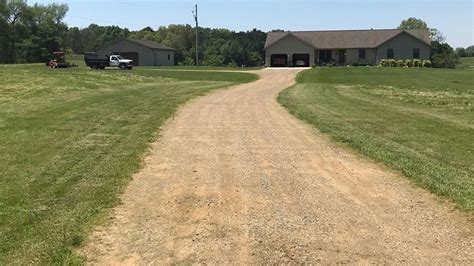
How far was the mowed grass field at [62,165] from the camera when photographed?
18.3 ft

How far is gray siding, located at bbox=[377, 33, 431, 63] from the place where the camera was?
7869cm

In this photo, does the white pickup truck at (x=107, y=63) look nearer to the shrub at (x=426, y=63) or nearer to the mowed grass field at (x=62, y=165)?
the mowed grass field at (x=62, y=165)

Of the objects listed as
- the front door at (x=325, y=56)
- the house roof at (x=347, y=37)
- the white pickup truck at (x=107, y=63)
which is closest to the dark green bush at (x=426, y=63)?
the house roof at (x=347, y=37)

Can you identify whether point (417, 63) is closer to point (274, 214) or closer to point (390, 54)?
point (390, 54)

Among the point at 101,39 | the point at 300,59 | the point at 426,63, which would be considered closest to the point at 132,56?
the point at 300,59

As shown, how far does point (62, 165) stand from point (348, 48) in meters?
75.2

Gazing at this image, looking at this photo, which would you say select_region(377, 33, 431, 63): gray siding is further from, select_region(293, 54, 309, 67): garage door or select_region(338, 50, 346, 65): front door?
select_region(293, 54, 309, 67): garage door

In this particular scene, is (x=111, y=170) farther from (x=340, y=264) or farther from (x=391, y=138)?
(x=391, y=138)

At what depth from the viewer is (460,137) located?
13.1 metres

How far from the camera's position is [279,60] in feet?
262

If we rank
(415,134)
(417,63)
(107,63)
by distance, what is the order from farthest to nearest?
1. (417,63)
2. (107,63)
3. (415,134)

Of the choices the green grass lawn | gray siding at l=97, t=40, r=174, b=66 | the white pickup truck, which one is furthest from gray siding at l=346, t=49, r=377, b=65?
the green grass lawn

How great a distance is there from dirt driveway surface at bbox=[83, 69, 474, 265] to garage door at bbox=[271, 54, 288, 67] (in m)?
69.6

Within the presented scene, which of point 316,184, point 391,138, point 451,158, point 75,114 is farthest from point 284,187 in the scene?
point 75,114
